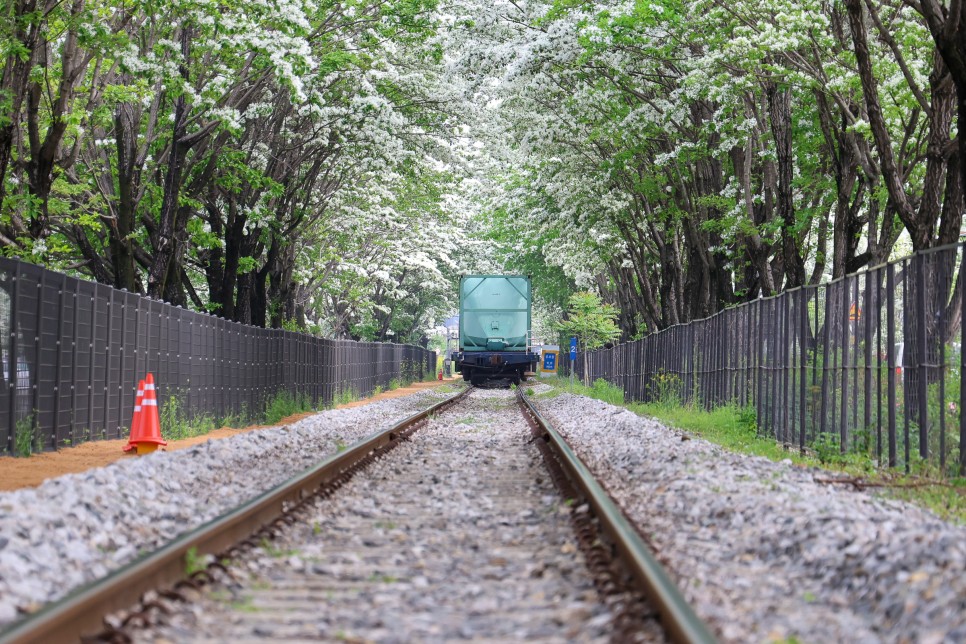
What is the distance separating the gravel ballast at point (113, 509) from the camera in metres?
6.30

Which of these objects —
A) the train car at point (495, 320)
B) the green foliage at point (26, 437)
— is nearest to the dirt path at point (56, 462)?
the green foliage at point (26, 437)

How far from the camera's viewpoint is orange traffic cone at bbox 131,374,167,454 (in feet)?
47.5

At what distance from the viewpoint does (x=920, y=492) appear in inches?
403

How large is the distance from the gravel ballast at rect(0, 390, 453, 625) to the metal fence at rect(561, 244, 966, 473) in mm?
6228

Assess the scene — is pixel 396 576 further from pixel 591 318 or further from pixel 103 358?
pixel 591 318

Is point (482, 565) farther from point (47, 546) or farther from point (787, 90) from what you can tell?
point (787, 90)

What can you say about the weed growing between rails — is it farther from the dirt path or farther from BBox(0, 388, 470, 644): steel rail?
the dirt path

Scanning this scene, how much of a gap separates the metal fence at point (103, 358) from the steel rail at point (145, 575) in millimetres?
5944

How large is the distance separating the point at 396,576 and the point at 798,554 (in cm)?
243

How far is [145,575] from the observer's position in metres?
5.77

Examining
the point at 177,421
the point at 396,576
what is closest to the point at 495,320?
the point at 177,421

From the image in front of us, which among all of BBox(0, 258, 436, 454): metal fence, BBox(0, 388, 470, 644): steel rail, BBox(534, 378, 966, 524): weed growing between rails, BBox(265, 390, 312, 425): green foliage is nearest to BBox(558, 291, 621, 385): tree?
BBox(265, 390, 312, 425): green foliage

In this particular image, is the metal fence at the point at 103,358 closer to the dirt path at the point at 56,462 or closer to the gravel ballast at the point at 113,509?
the dirt path at the point at 56,462

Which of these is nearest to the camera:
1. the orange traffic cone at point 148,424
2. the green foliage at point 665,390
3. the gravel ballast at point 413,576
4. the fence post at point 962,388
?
the gravel ballast at point 413,576
